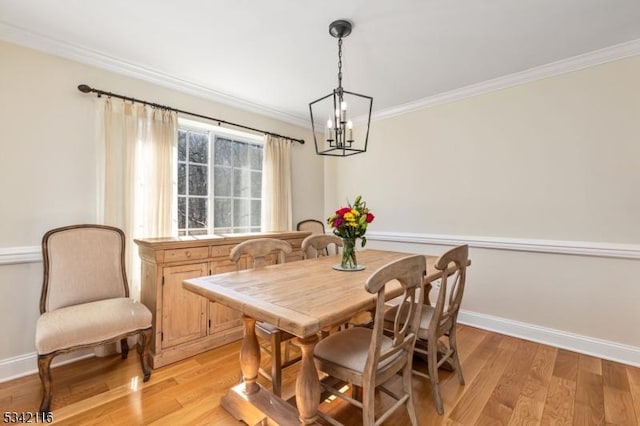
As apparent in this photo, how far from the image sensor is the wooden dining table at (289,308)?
126 cm

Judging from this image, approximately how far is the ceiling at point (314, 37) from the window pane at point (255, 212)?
1.40 m

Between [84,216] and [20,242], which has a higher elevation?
[84,216]

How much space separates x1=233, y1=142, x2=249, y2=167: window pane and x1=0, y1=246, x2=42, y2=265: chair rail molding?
1951 mm

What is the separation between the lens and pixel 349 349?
1.58 m

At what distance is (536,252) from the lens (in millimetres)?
2791

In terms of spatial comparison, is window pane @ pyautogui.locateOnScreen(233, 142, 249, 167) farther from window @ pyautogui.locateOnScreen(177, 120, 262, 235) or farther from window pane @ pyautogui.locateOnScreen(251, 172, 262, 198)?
window pane @ pyautogui.locateOnScreen(251, 172, 262, 198)

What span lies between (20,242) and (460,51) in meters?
3.71

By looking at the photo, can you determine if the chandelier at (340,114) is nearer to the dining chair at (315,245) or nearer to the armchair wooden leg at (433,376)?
the dining chair at (315,245)

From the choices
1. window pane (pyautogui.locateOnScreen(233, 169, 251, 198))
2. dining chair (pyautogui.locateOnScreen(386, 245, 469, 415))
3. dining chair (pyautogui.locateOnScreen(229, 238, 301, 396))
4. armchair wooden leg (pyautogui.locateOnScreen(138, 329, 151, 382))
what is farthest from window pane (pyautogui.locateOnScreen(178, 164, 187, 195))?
dining chair (pyautogui.locateOnScreen(386, 245, 469, 415))

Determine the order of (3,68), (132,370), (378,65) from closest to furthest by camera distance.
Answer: (3,68) < (132,370) < (378,65)

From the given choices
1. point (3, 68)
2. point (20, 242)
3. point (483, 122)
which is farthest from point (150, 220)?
point (483, 122)

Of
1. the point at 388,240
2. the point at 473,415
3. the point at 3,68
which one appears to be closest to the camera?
the point at 473,415

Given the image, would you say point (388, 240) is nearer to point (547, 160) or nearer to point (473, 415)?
point (547, 160)

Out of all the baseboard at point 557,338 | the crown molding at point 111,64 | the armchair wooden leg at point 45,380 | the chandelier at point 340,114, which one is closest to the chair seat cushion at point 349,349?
the chandelier at point 340,114
